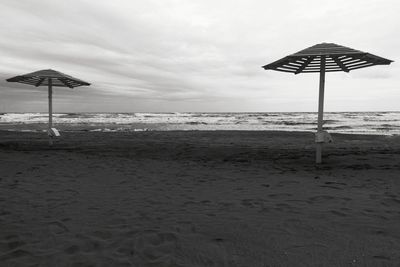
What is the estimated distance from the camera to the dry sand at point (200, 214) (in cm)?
292

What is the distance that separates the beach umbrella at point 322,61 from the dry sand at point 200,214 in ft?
5.36

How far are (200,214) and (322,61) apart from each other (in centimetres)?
478

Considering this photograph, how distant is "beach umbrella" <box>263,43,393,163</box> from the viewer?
6199 mm

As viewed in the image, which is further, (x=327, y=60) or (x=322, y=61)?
(x=327, y=60)

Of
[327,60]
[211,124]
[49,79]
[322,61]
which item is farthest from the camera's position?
[211,124]

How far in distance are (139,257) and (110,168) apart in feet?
15.8

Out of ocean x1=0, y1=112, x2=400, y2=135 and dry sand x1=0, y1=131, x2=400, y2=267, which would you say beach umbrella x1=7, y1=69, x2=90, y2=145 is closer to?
dry sand x1=0, y1=131, x2=400, y2=267

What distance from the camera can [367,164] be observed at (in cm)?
768

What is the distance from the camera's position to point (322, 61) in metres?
6.85

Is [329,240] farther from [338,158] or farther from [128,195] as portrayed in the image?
[338,158]

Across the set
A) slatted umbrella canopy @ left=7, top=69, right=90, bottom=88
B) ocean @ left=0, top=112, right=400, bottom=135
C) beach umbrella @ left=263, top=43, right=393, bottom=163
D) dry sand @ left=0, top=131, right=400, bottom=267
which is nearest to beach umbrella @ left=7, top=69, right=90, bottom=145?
slatted umbrella canopy @ left=7, top=69, right=90, bottom=88

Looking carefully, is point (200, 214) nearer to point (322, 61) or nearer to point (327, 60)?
point (322, 61)

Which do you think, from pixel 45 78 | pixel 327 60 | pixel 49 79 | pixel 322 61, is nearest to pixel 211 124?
pixel 45 78

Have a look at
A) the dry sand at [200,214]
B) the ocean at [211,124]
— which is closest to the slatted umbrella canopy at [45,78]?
the dry sand at [200,214]
